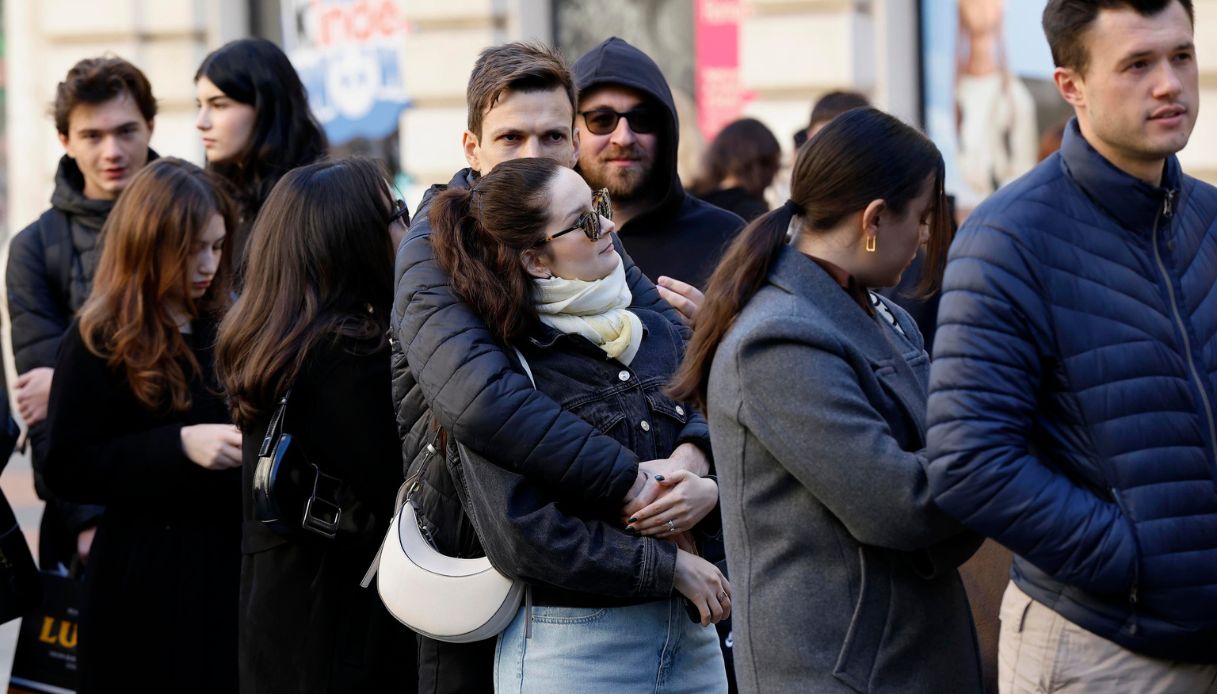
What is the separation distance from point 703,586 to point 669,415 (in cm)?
36

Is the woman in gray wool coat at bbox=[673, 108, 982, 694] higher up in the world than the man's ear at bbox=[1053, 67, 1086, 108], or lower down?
lower down

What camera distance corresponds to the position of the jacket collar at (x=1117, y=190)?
2.76 metres

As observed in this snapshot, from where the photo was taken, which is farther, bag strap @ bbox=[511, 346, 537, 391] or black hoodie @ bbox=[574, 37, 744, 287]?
black hoodie @ bbox=[574, 37, 744, 287]

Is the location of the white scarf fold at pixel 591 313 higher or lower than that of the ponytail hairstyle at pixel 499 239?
lower

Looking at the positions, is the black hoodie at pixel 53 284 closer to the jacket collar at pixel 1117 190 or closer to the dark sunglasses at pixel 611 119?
the dark sunglasses at pixel 611 119

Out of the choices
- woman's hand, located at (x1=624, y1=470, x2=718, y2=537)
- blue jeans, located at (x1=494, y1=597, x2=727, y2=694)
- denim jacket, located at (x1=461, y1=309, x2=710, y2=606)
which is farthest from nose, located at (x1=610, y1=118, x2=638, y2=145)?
blue jeans, located at (x1=494, y1=597, x2=727, y2=694)

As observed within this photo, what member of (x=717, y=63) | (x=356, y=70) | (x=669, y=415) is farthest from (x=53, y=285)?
(x=356, y=70)

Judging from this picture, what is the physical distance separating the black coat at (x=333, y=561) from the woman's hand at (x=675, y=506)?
805 millimetres

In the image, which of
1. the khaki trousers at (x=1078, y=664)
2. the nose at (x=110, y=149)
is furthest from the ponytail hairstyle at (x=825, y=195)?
the nose at (x=110, y=149)

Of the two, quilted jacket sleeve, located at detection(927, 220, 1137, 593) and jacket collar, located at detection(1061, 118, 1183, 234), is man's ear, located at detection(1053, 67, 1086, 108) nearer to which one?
jacket collar, located at detection(1061, 118, 1183, 234)

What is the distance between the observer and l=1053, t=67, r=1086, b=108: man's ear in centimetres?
281

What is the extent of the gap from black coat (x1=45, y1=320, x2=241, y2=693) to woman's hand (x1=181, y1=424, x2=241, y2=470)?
0.04m

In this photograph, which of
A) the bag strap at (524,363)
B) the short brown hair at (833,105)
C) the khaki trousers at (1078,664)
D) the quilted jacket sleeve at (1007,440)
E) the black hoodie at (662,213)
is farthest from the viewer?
the short brown hair at (833,105)

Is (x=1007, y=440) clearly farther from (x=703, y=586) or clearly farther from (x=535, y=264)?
(x=535, y=264)
